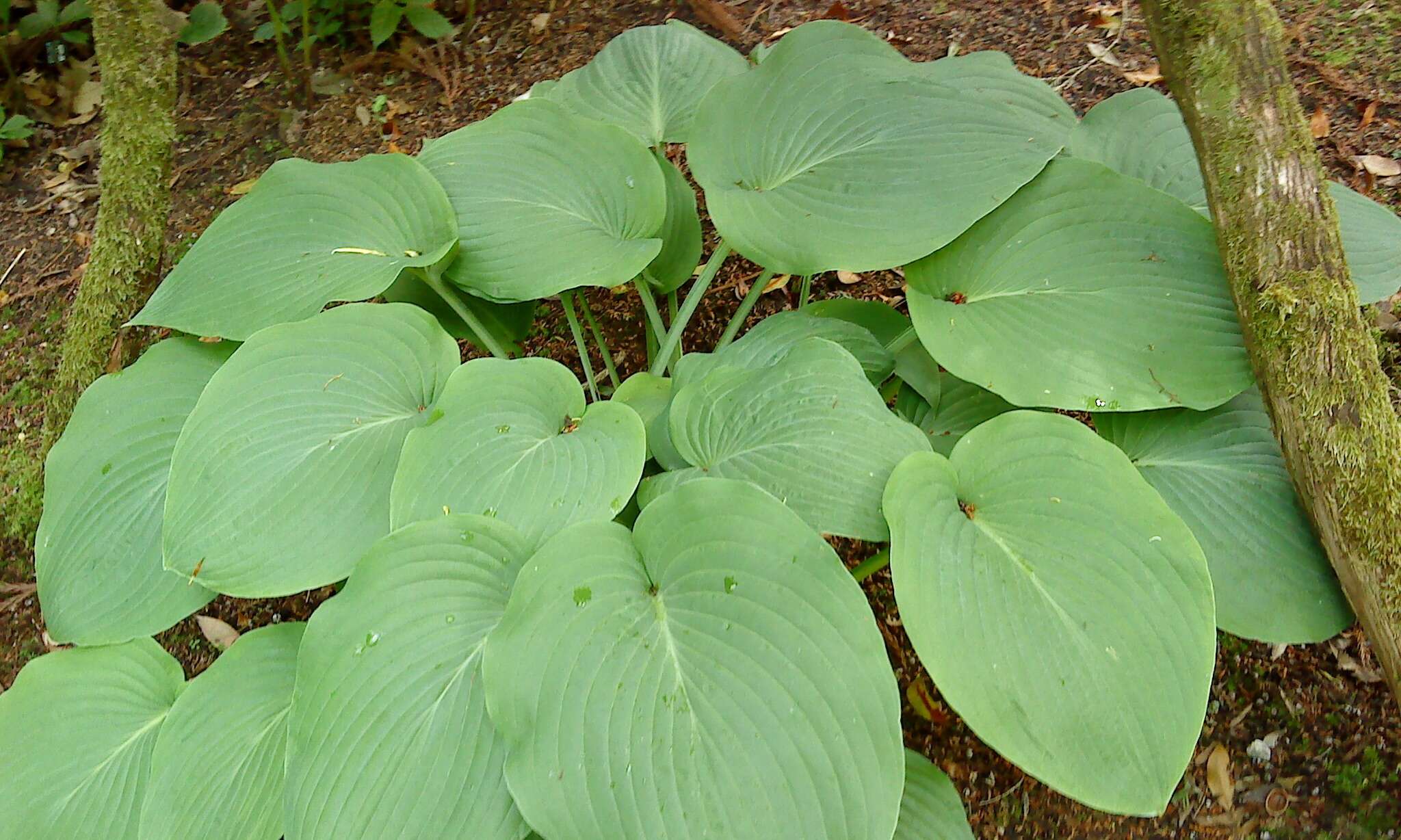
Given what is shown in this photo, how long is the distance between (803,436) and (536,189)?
813mm

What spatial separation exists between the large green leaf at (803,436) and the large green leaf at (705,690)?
Answer: 156mm

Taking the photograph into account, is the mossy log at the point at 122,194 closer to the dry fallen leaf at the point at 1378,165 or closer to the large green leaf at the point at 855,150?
the large green leaf at the point at 855,150

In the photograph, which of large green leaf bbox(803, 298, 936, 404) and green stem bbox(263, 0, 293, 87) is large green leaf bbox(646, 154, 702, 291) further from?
green stem bbox(263, 0, 293, 87)

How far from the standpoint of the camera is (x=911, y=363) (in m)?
1.68

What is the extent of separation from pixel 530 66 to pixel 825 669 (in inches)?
96.6

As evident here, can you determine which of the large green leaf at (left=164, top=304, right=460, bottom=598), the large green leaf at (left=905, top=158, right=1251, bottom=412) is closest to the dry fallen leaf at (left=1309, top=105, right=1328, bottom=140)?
the large green leaf at (left=905, top=158, right=1251, bottom=412)

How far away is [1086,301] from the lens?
4.82 ft

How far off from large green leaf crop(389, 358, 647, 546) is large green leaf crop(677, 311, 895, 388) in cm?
25

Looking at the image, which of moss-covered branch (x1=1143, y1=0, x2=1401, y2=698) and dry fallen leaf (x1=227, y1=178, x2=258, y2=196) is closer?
moss-covered branch (x1=1143, y1=0, x2=1401, y2=698)

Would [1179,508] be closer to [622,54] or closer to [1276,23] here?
[1276,23]

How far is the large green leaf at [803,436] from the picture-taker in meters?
1.29

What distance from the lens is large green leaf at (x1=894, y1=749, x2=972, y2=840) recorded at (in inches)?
52.2

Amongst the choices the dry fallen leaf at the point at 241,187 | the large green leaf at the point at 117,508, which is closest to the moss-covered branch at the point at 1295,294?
the large green leaf at the point at 117,508

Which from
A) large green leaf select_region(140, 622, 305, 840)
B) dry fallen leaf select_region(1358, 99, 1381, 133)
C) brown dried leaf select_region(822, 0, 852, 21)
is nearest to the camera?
large green leaf select_region(140, 622, 305, 840)
